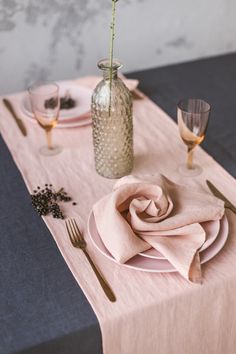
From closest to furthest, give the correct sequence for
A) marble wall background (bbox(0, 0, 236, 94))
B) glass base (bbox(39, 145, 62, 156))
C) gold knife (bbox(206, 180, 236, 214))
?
gold knife (bbox(206, 180, 236, 214)) → glass base (bbox(39, 145, 62, 156)) → marble wall background (bbox(0, 0, 236, 94))

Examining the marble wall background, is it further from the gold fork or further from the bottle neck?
the gold fork

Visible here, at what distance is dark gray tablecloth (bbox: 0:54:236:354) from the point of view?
841 mm

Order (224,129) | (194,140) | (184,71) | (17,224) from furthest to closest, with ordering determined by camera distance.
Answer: (184,71)
(224,129)
(194,140)
(17,224)

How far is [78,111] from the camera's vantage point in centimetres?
146

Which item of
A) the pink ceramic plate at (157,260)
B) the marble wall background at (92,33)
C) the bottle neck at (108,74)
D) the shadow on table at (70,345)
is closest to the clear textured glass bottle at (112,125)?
the bottle neck at (108,74)

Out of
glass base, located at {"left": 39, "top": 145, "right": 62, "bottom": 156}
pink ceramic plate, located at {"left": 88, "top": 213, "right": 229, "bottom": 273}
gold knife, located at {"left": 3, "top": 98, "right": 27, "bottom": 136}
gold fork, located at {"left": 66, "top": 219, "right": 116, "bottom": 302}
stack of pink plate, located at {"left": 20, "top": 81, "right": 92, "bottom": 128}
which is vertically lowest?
gold knife, located at {"left": 3, "top": 98, "right": 27, "bottom": 136}

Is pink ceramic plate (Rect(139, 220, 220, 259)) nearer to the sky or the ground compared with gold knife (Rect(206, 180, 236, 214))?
nearer to the sky

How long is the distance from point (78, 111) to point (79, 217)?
45 cm

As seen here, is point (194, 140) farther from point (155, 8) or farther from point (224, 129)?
point (155, 8)

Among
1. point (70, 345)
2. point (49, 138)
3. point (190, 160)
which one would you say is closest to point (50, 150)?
point (49, 138)

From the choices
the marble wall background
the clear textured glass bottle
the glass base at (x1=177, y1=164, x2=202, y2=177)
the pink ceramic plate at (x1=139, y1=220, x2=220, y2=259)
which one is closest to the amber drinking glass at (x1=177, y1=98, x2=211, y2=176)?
the glass base at (x1=177, y1=164, x2=202, y2=177)

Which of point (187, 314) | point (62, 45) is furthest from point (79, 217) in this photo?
point (62, 45)

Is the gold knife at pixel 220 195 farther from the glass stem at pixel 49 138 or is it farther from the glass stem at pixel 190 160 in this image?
the glass stem at pixel 49 138

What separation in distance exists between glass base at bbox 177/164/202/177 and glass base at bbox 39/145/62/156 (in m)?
0.28
